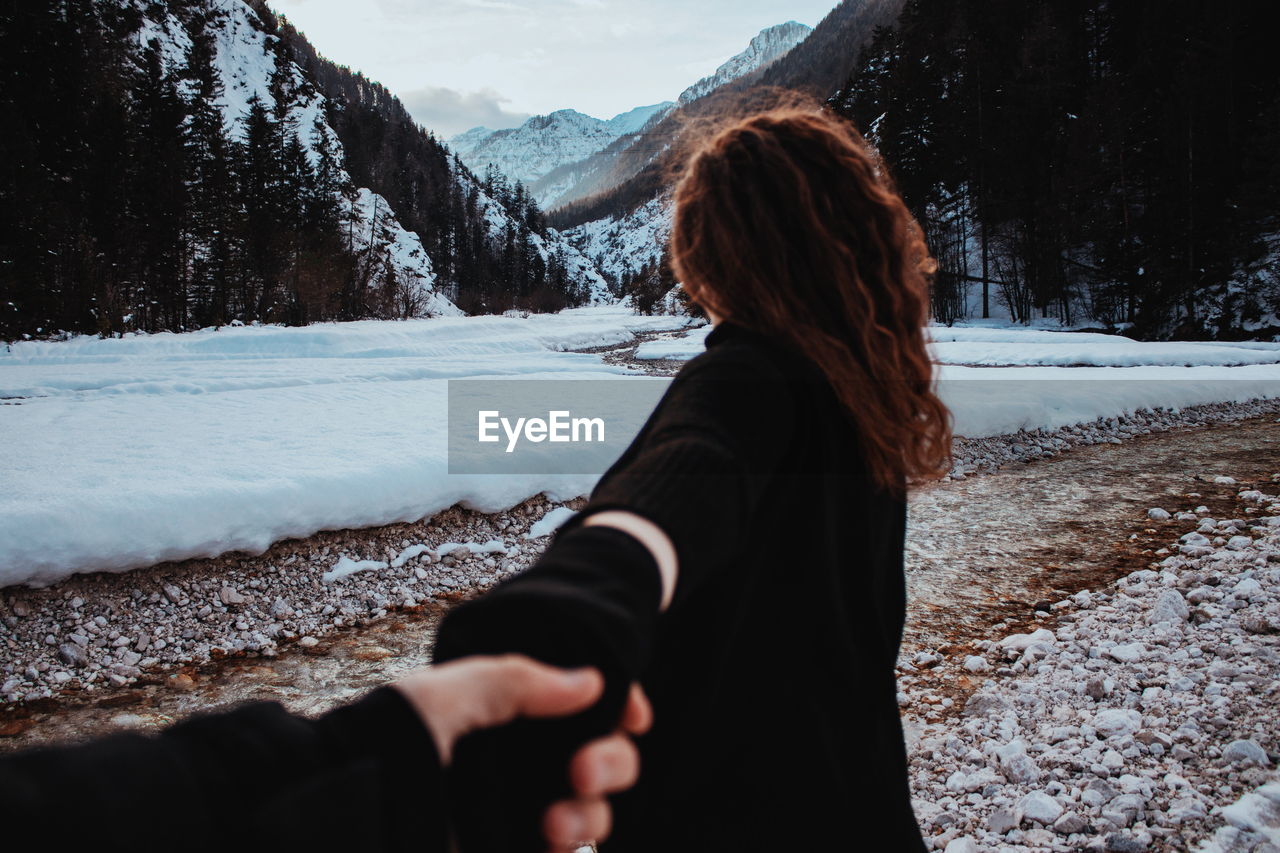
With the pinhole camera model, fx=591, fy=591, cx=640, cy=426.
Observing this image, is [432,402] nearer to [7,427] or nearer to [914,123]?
[7,427]

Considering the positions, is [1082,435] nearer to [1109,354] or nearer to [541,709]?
[1109,354]

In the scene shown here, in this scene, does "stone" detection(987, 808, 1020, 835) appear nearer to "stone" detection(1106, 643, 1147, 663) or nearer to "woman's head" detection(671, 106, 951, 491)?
"stone" detection(1106, 643, 1147, 663)

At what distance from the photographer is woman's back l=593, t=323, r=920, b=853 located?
929 mm

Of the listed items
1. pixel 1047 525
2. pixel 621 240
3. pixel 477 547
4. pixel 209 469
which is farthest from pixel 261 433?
pixel 621 240

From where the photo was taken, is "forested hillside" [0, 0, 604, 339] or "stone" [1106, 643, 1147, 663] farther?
"forested hillside" [0, 0, 604, 339]

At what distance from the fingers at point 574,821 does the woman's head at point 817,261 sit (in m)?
0.70

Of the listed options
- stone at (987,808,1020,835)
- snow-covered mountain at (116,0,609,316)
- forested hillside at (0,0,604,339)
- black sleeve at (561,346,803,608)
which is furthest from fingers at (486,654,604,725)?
snow-covered mountain at (116,0,609,316)

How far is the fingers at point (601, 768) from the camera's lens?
1.94 ft

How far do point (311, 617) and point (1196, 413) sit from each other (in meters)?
14.5

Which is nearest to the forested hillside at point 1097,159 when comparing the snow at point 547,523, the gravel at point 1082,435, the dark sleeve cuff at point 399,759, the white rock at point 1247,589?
the gravel at point 1082,435

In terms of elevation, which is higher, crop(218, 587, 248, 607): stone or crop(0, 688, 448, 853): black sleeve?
crop(0, 688, 448, 853): black sleeve

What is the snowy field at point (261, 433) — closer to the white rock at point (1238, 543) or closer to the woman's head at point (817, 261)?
the white rock at point (1238, 543)

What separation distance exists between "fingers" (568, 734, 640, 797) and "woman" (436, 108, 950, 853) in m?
0.22

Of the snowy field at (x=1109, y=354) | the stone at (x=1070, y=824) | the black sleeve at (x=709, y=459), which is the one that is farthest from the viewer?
the snowy field at (x=1109, y=354)
